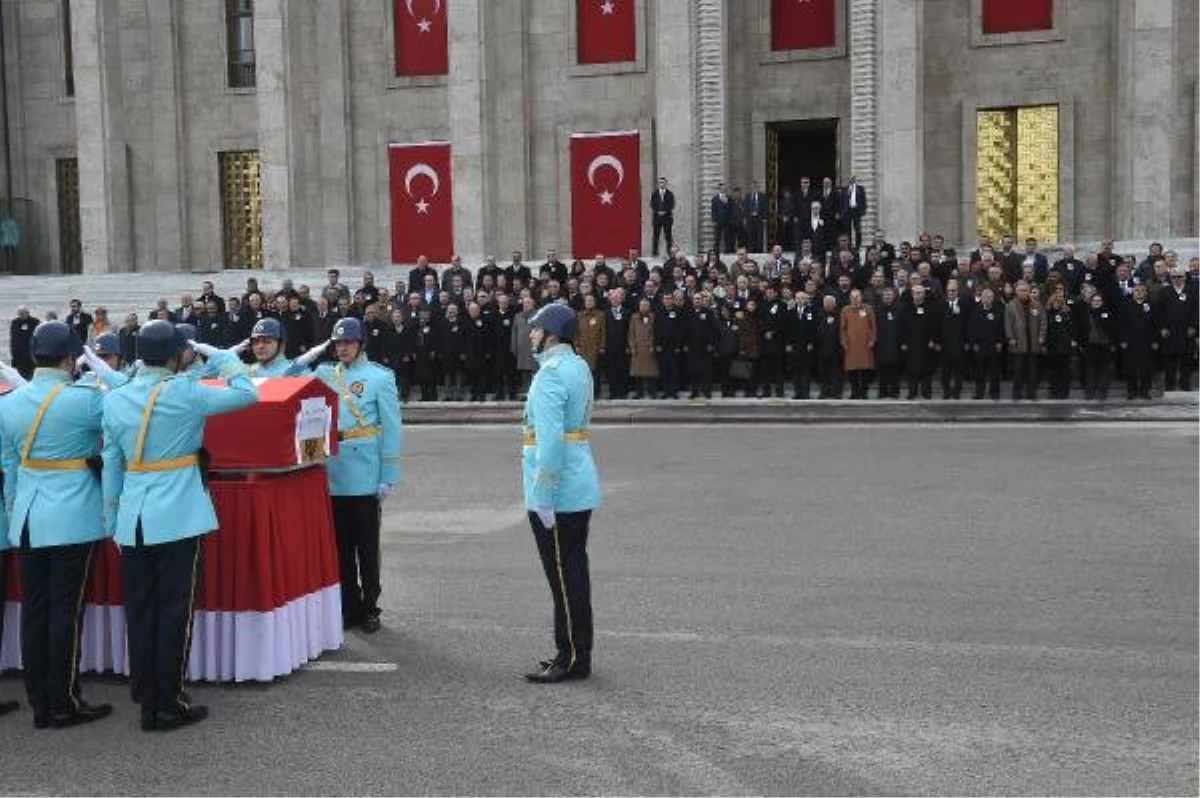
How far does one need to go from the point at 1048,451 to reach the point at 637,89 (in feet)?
71.7

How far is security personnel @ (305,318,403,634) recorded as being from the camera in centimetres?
928

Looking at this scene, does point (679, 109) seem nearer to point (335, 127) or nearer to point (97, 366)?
point (335, 127)

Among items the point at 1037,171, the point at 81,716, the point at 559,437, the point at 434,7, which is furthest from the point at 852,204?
the point at 81,716

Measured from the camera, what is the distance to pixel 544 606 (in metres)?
9.74

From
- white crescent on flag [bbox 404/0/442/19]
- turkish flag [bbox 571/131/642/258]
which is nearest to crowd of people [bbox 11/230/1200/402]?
turkish flag [bbox 571/131/642/258]

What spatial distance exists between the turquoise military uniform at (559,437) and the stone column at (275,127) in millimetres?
30547

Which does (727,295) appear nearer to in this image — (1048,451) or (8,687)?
(1048,451)

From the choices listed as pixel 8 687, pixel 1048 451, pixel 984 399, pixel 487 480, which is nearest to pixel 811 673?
pixel 8 687

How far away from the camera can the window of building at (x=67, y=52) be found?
42344mm

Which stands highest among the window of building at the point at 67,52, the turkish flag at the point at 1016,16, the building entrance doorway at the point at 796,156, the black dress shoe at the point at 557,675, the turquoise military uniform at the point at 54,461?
the window of building at the point at 67,52

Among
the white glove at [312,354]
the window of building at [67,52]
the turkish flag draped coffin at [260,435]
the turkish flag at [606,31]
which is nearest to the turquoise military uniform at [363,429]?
the white glove at [312,354]

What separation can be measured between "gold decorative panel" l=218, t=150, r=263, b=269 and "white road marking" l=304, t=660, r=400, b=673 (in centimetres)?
Answer: 3352

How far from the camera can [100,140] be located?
130 ft

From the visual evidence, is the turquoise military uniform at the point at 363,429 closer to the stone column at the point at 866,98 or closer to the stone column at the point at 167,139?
the stone column at the point at 866,98
